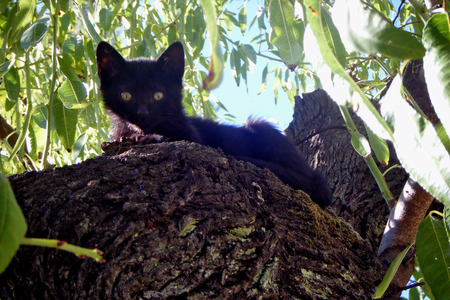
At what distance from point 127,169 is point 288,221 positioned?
0.56 meters

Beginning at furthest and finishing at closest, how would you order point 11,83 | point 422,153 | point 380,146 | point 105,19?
point 105,19 < point 11,83 < point 380,146 < point 422,153

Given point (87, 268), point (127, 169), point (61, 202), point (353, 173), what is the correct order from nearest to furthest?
point (87, 268) → point (61, 202) → point (127, 169) → point (353, 173)

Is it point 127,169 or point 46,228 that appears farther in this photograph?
point 127,169

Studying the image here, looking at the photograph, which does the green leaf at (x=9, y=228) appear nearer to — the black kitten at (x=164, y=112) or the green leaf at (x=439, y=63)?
the green leaf at (x=439, y=63)

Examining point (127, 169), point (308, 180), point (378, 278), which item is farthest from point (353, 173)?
point (127, 169)

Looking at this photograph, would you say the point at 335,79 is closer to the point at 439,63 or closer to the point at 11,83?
the point at 439,63

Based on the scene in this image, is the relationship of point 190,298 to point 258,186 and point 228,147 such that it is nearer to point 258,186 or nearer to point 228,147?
point 258,186

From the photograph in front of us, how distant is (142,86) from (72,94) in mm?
916

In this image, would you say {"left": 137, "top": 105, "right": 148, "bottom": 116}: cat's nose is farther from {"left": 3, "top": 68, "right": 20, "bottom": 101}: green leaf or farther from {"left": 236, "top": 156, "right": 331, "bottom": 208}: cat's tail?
{"left": 3, "top": 68, "right": 20, "bottom": 101}: green leaf

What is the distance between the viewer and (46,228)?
977 millimetres

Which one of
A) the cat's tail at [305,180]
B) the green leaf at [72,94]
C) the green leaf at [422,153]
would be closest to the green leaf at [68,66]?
the green leaf at [72,94]

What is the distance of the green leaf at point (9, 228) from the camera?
557 mm

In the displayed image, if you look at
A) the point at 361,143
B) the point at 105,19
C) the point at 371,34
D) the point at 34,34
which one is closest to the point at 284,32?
the point at 361,143

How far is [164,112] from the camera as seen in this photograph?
2555mm
